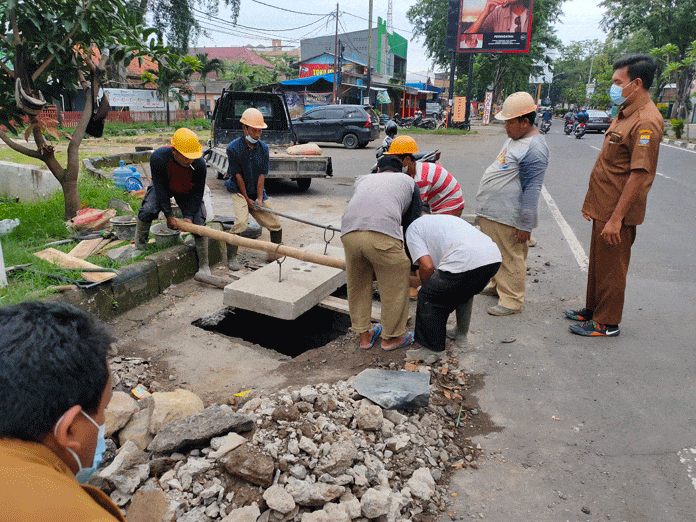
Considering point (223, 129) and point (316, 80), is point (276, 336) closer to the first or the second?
point (223, 129)

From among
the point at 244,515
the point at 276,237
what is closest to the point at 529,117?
the point at 276,237

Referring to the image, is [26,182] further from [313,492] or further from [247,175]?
[313,492]

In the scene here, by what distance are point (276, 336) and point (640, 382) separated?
3213mm

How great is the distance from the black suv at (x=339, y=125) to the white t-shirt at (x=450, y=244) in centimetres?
1598

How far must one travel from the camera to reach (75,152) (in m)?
5.89

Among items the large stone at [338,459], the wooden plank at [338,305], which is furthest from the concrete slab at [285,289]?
the large stone at [338,459]

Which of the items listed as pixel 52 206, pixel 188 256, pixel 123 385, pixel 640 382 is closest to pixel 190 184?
pixel 188 256

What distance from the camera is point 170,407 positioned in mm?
2830

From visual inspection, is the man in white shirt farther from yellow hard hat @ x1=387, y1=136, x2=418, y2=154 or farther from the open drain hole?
the open drain hole

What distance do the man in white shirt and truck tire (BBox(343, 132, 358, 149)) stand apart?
52.6 ft

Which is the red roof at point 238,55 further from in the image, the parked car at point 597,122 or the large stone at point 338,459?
the large stone at point 338,459

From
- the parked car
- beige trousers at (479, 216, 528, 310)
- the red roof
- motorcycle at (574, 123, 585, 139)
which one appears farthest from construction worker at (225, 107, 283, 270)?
the red roof

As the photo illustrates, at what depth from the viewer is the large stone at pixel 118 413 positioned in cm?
268

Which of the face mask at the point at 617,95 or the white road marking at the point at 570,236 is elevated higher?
the face mask at the point at 617,95
